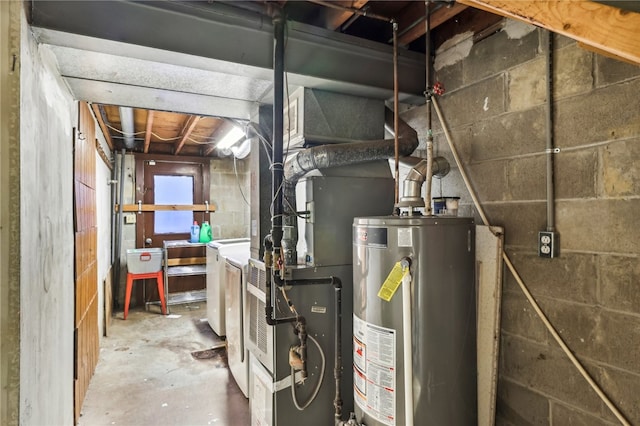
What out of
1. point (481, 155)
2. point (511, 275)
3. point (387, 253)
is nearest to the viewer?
point (387, 253)

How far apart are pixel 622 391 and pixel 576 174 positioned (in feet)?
2.63

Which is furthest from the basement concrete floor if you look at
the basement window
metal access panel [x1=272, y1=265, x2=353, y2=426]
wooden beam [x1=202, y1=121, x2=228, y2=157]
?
wooden beam [x1=202, y1=121, x2=228, y2=157]

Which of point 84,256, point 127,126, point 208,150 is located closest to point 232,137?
point 127,126

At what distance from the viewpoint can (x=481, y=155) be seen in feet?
5.62

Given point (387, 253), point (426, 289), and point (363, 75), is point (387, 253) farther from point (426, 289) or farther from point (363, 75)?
point (363, 75)

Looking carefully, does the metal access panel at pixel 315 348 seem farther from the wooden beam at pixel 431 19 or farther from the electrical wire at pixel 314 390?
the wooden beam at pixel 431 19

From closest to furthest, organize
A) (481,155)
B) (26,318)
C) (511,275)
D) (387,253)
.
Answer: (26,318), (387,253), (511,275), (481,155)

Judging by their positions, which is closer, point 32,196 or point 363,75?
point 32,196

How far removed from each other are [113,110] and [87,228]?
4.87 ft

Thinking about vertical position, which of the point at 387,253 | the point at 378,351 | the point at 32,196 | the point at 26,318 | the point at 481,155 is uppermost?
the point at 481,155

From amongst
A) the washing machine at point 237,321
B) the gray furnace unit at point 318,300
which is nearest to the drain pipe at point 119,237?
the washing machine at point 237,321

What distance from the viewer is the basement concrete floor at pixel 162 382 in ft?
7.99

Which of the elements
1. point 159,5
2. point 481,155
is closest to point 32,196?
point 159,5

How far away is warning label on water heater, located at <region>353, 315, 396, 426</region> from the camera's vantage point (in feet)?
4.70
